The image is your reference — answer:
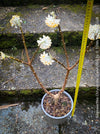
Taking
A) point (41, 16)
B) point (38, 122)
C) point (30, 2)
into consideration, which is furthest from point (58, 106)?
point (30, 2)

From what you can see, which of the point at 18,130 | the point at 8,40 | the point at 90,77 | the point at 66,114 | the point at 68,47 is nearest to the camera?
the point at 66,114

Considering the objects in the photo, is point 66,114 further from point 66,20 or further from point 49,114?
point 66,20

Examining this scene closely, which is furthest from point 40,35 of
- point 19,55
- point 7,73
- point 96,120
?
point 96,120

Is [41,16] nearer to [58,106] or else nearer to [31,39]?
[31,39]

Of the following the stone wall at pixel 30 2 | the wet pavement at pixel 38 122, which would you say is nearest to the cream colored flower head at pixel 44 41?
the wet pavement at pixel 38 122

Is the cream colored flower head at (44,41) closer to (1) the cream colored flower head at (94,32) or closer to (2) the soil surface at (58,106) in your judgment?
(1) the cream colored flower head at (94,32)
